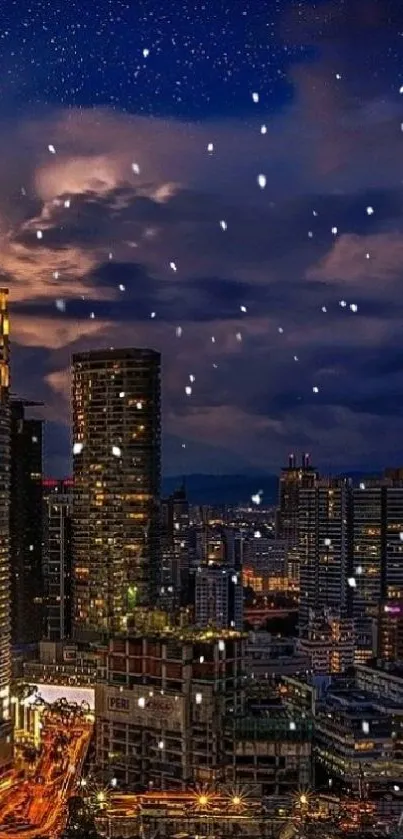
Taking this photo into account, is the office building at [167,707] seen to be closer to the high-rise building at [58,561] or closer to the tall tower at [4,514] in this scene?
the tall tower at [4,514]

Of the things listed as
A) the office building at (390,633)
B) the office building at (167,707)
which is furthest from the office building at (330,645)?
the office building at (167,707)

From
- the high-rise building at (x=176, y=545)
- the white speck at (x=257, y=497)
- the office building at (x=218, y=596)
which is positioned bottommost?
the office building at (x=218, y=596)

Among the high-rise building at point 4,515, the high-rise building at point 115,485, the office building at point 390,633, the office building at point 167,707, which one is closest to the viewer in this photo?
the office building at point 167,707

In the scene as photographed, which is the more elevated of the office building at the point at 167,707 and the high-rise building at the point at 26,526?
the high-rise building at the point at 26,526

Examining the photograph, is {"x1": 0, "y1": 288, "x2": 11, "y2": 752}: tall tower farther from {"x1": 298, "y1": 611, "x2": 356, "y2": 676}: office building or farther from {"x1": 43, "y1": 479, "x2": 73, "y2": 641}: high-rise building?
{"x1": 43, "y1": 479, "x2": 73, "y2": 641}: high-rise building

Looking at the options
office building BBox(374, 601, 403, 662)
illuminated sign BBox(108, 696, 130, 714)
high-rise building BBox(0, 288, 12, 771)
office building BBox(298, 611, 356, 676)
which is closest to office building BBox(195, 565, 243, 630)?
office building BBox(298, 611, 356, 676)

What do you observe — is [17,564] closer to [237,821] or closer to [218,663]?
[218,663]
